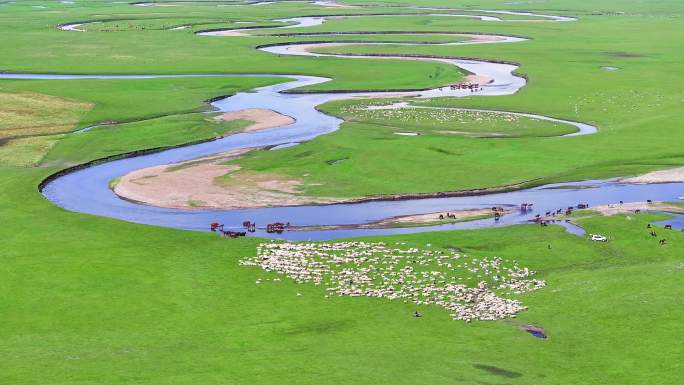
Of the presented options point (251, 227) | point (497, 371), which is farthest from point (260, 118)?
point (497, 371)

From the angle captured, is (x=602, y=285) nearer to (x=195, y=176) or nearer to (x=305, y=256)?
(x=305, y=256)

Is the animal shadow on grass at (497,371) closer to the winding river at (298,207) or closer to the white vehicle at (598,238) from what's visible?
the white vehicle at (598,238)

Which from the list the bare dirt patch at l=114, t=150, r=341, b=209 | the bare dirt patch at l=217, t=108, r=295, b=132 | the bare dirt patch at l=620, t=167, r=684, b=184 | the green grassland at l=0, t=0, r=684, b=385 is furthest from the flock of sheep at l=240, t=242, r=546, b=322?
the bare dirt patch at l=217, t=108, r=295, b=132

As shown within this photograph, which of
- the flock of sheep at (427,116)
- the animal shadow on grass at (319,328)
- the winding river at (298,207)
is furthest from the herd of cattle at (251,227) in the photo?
the flock of sheep at (427,116)

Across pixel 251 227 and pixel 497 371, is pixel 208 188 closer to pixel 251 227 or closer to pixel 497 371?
pixel 251 227

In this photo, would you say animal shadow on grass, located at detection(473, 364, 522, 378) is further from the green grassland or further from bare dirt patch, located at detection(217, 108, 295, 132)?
bare dirt patch, located at detection(217, 108, 295, 132)
